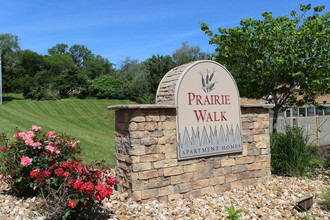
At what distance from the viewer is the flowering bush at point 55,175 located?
2.99m

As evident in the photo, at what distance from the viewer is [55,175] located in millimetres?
3420

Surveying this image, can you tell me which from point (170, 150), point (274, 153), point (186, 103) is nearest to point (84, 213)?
point (170, 150)

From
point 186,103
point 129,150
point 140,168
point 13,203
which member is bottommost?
point 13,203

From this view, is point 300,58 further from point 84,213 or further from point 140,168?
point 84,213

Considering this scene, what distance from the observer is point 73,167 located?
320 centimetres

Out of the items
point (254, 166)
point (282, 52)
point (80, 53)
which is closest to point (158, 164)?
point (254, 166)

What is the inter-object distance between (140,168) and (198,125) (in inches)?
46.4

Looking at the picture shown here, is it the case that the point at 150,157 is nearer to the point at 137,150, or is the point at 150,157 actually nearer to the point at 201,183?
the point at 137,150

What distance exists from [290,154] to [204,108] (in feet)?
7.70

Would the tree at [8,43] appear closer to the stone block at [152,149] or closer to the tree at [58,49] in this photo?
the tree at [58,49]

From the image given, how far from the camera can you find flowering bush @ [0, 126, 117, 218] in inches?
118

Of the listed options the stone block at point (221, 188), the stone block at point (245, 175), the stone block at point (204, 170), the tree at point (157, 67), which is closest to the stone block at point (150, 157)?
the stone block at point (204, 170)

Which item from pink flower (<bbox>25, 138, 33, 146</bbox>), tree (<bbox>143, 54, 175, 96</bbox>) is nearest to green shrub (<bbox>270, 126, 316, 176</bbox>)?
pink flower (<bbox>25, 138, 33, 146</bbox>)

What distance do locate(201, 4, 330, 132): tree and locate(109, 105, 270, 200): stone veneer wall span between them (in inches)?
179
